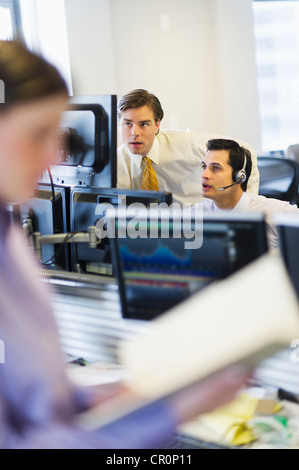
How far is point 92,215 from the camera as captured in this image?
1.53 metres

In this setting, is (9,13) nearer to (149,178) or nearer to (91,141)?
(149,178)

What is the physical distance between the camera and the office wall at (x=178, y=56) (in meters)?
4.12

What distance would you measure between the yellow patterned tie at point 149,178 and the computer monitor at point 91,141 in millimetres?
865

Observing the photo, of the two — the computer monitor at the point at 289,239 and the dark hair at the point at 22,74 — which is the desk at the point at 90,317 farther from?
the dark hair at the point at 22,74

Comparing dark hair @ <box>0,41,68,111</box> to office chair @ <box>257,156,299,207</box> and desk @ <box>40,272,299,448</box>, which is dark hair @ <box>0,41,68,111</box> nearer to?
desk @ <box>40,272,299,448</box>

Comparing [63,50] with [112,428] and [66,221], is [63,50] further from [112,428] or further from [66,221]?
[112,428]

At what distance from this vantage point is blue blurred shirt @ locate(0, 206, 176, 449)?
2.31 feet

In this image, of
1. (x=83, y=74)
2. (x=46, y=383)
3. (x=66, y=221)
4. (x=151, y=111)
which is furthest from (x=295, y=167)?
(x=46, y=383)

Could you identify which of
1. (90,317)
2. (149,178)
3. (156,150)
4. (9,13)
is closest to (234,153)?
(149,178)

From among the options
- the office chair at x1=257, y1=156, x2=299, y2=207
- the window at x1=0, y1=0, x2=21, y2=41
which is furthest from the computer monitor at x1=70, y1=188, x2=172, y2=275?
the window at x1=0, y1=0, x2=21, y2=41

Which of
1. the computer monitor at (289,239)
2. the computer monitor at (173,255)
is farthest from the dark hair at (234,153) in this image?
the computer monitor at (289,239)

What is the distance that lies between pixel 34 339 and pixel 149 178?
1819mm

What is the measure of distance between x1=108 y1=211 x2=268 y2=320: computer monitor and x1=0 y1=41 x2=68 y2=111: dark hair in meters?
0.42

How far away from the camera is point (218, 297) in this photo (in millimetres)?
859
